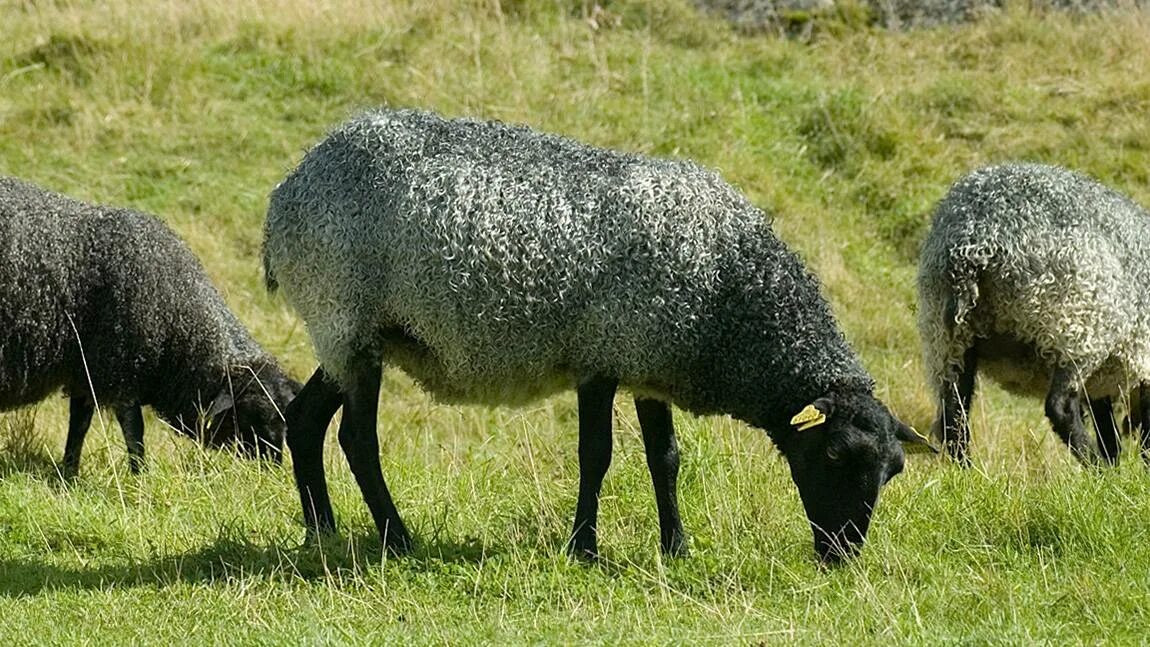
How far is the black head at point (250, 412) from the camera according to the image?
34.0ft

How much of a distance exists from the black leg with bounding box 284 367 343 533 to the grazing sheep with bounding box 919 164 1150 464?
11.7ft

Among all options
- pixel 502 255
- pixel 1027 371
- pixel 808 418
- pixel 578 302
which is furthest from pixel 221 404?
pixel 1027 371

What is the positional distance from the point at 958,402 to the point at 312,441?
13.1 feet

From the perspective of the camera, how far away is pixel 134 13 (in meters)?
15.9

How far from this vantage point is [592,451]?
24.5 ft

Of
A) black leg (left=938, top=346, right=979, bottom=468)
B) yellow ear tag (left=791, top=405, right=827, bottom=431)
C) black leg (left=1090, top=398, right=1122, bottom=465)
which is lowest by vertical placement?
black leg (left=1090, top=398, right=1122, bottom=465)

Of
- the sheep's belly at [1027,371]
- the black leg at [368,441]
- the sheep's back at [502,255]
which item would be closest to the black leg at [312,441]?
the black leg at [368,441]

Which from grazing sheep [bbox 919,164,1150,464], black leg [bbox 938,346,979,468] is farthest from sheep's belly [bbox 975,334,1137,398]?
black leg [bbox 938,346,979,468]

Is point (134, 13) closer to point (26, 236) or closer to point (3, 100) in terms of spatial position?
point (3, 100)

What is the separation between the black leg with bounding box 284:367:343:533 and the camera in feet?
25.8

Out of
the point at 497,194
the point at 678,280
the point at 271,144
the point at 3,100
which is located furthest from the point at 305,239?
the point at 3,100

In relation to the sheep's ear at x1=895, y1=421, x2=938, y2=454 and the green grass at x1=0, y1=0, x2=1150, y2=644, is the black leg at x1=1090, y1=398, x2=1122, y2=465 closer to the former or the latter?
the green grass at x1=0, y1=0, x2=1150, y2=644

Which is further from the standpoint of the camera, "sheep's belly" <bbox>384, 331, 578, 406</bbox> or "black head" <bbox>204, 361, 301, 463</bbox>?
"black head" <bbox>204, 361, 301, 463</bbox>

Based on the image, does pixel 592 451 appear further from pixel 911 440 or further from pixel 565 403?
pixel 565 403
